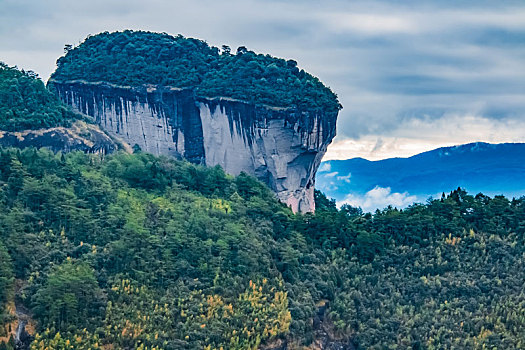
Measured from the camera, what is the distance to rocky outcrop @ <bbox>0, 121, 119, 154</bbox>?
54.4 m

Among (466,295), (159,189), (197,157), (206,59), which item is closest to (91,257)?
(159,189)

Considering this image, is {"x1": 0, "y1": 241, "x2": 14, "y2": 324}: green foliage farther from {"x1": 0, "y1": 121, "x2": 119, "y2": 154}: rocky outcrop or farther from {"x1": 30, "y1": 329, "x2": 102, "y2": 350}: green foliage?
{"x1": 0, "y1": 121, "x2": 119, "y2": 154}: rocky outcrop

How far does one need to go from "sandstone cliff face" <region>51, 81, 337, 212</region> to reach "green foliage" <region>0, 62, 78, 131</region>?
388cm

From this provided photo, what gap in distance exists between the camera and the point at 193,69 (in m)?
62.3

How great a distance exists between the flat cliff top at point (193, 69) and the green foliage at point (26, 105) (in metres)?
4.82

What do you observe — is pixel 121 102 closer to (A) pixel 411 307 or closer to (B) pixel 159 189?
(B) pixel 159 189

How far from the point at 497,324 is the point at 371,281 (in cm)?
636

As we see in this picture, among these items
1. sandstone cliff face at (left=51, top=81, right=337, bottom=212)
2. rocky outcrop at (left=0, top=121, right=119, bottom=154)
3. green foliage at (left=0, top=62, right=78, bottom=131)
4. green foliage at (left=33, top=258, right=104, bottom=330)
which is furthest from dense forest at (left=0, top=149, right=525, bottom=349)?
sandstone cliff face at (left=51, top=81, right=337, bottom=212)

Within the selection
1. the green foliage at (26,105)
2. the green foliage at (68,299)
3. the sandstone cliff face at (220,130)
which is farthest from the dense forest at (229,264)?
the sandstone cliff face at (220,130)

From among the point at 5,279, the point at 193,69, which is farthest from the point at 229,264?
the point at 193,69

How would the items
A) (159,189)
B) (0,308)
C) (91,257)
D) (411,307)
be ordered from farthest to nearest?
1. (159,189)
2. (411,307)
3. (91,257)
4. (0,308)

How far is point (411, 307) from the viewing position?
147 ft

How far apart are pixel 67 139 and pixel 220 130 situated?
9.17 meters

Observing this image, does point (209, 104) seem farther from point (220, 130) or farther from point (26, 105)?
point (26, 105)
